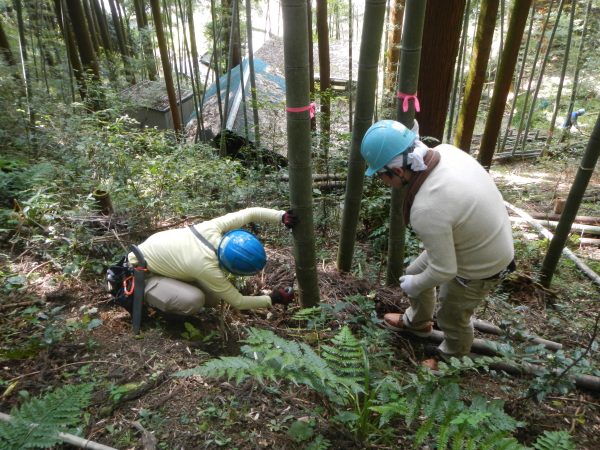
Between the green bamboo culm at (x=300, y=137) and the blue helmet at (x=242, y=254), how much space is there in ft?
1.05

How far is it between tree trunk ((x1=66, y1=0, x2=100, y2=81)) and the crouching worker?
23.2ft

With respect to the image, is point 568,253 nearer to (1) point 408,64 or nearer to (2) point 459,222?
(2) point 459,222

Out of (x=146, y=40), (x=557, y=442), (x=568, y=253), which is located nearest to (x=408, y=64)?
(x=557, y=442)

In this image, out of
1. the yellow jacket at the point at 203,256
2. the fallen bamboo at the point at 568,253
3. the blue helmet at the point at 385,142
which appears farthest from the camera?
the fallen bamboo at the point at 568,253

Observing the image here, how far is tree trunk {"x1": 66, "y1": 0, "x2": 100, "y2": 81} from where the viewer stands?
8.54 meters

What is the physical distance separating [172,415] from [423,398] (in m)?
1.44

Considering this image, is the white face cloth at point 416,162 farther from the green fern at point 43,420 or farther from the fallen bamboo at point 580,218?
the fallen bamboo at point 580,218

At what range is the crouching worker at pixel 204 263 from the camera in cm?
296

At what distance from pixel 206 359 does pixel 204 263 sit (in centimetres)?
77

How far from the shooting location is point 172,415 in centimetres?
219

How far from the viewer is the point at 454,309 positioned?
2.78 meters

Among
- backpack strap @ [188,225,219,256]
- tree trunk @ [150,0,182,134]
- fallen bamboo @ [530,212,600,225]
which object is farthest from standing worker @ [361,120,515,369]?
tree trunk @ [150,0,182,134]

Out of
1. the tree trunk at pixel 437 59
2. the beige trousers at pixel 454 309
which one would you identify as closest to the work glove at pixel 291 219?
the beige trousers at pixel 454 309

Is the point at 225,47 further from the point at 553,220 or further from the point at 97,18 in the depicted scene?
the point at 553,220
